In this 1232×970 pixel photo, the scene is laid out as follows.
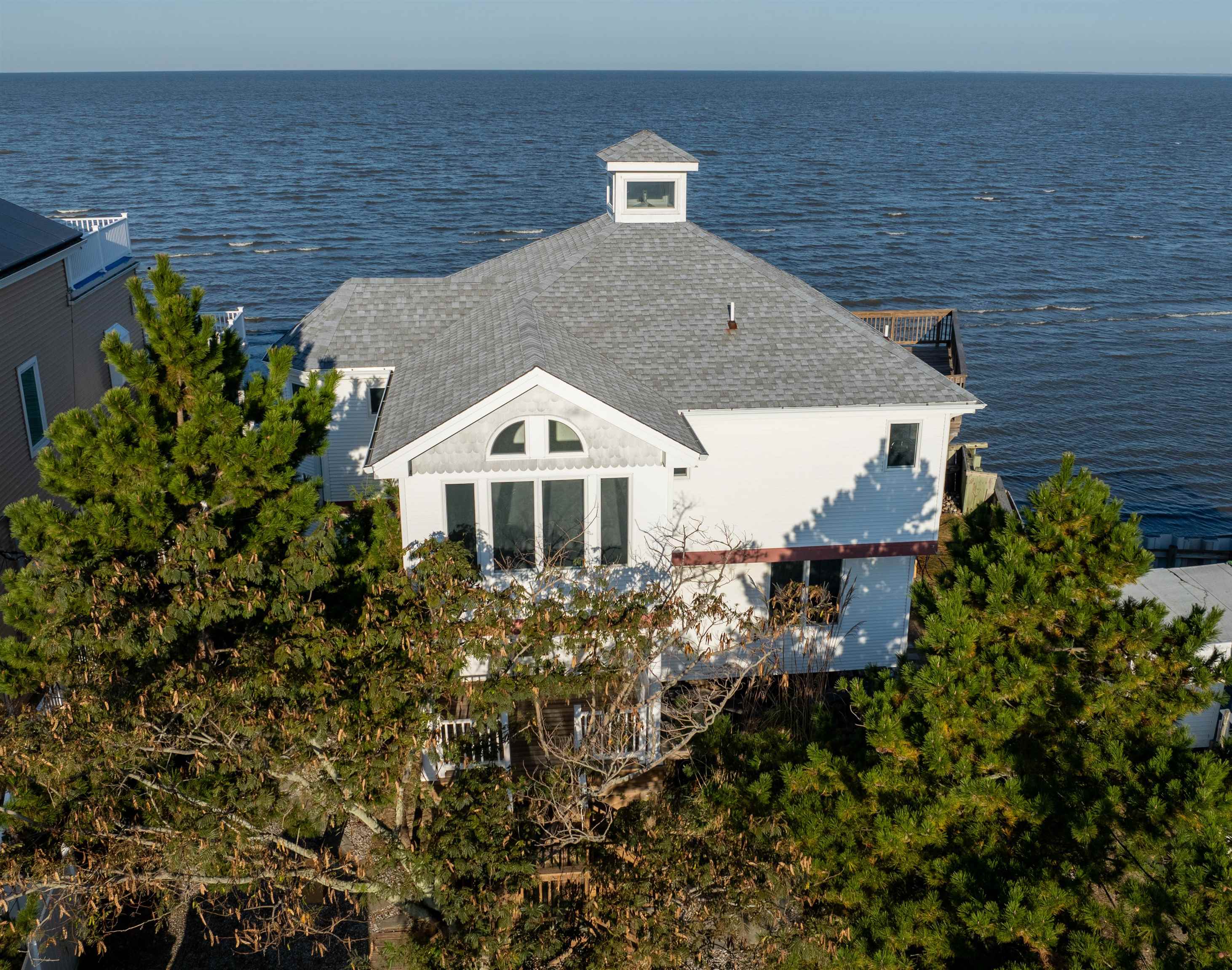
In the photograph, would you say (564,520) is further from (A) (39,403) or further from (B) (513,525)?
(A) (39,403)

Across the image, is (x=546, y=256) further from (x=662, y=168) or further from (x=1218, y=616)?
(x=1218, y=616)

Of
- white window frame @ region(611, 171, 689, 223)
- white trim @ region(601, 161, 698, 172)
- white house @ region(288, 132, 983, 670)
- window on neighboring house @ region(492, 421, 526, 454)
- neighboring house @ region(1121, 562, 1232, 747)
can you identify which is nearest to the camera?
window on neighboring house @ region(492, 421, 526, 454)

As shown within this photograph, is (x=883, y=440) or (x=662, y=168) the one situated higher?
(x=662, y=168)

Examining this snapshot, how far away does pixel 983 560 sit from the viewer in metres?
12.7

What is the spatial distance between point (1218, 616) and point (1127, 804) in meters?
2.39

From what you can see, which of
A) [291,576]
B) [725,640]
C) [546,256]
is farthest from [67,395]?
[725,640]

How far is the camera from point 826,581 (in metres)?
22.9

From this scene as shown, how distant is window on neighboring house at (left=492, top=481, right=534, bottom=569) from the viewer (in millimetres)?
18344

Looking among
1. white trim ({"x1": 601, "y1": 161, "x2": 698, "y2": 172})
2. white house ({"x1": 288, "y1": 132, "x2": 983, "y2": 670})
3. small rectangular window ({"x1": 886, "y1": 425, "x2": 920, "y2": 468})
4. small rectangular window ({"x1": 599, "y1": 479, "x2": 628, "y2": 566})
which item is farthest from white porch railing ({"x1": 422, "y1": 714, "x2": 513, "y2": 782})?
white trim ({"x1": 601, "y1": 161, "x2": 698, "y2": 172})

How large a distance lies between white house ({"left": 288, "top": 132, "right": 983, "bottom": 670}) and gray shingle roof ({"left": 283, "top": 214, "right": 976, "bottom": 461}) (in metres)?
0.06

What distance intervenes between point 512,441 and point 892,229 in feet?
256

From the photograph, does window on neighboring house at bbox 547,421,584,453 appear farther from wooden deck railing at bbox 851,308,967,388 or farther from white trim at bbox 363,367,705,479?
wooden deck railing at bbox 851,308,967,388

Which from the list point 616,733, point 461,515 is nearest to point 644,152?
point 461,515

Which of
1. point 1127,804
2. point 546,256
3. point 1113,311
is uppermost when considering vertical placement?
point 546,256
